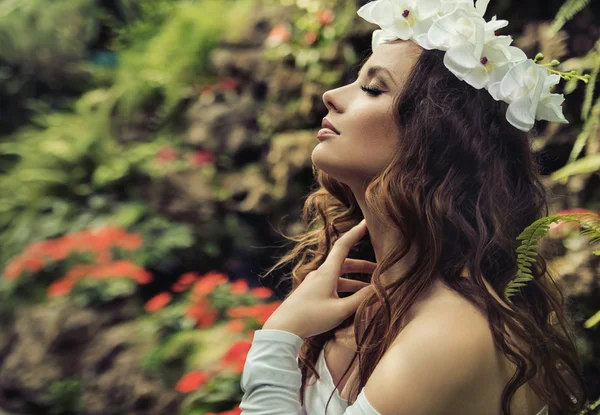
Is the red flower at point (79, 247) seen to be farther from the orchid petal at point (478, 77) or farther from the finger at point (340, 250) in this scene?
the orchid petal at point (478, 77)

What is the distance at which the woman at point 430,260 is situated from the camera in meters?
1.64

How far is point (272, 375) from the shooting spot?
67.0 inches

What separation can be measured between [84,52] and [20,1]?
1.20 m

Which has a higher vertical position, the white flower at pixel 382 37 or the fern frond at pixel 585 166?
the white flower at pixel 382 37

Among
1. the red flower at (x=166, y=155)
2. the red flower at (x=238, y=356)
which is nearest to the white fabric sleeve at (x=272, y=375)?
the red flower at (x=238, y=356)

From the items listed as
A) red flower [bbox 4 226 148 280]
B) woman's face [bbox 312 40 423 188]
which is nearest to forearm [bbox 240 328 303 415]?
woman's face [bbox 312 40 423 188]

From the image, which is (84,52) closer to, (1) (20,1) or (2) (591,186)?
(1) (20,1)

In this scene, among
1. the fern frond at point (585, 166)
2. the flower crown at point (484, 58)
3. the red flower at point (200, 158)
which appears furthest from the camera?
the red flower at point (200, 158)

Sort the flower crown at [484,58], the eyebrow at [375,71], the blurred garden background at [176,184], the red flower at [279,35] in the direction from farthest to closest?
the red flower at [279,35], the blurred garden background at [176,184], the eyebrow at [375,71], the flower crown at [484,58]

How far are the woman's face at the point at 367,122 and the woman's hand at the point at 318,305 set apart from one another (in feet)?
0.90

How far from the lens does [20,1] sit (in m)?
8.86

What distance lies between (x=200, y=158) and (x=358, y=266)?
A: 157 inches

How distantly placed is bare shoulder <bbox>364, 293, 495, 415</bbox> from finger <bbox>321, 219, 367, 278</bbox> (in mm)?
351

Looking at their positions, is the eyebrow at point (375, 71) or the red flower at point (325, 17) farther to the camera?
the red flower at point (325, 17)
